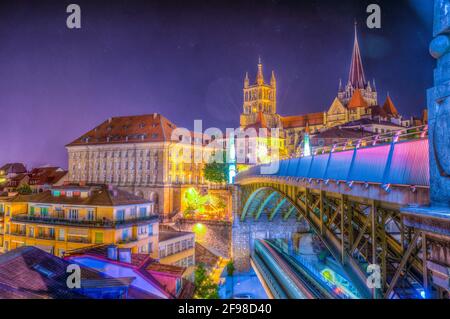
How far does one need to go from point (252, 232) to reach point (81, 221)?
14179mm

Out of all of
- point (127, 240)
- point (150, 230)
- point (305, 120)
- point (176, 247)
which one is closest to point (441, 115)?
point (127, 240)

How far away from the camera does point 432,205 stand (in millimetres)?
4754

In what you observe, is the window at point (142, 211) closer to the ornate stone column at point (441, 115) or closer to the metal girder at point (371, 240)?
the metal girder at point (371, 240)

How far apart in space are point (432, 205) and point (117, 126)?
50.9 meters

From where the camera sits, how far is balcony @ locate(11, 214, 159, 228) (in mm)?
21781

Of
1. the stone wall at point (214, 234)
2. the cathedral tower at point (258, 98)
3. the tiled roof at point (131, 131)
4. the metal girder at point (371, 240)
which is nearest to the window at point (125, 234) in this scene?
the stone wall at point (214, 234)

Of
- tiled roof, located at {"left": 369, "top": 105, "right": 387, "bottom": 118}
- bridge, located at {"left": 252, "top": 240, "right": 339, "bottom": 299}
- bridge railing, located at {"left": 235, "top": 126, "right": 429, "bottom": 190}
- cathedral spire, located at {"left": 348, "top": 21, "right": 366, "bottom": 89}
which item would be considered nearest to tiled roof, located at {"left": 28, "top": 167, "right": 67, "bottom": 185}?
bridge, located at {"left": 252, "top": 240, "right": 339, "bottom": 299}

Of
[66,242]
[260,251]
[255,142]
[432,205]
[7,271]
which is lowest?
[260,251]

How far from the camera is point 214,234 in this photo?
32.3 meters

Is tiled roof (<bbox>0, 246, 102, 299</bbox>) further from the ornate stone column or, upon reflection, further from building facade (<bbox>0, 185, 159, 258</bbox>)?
the ornate stone column

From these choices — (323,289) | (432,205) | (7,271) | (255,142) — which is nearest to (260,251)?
(323,289)

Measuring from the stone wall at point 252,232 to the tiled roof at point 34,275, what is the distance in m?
18.7

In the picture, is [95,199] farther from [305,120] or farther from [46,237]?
[305,120]
